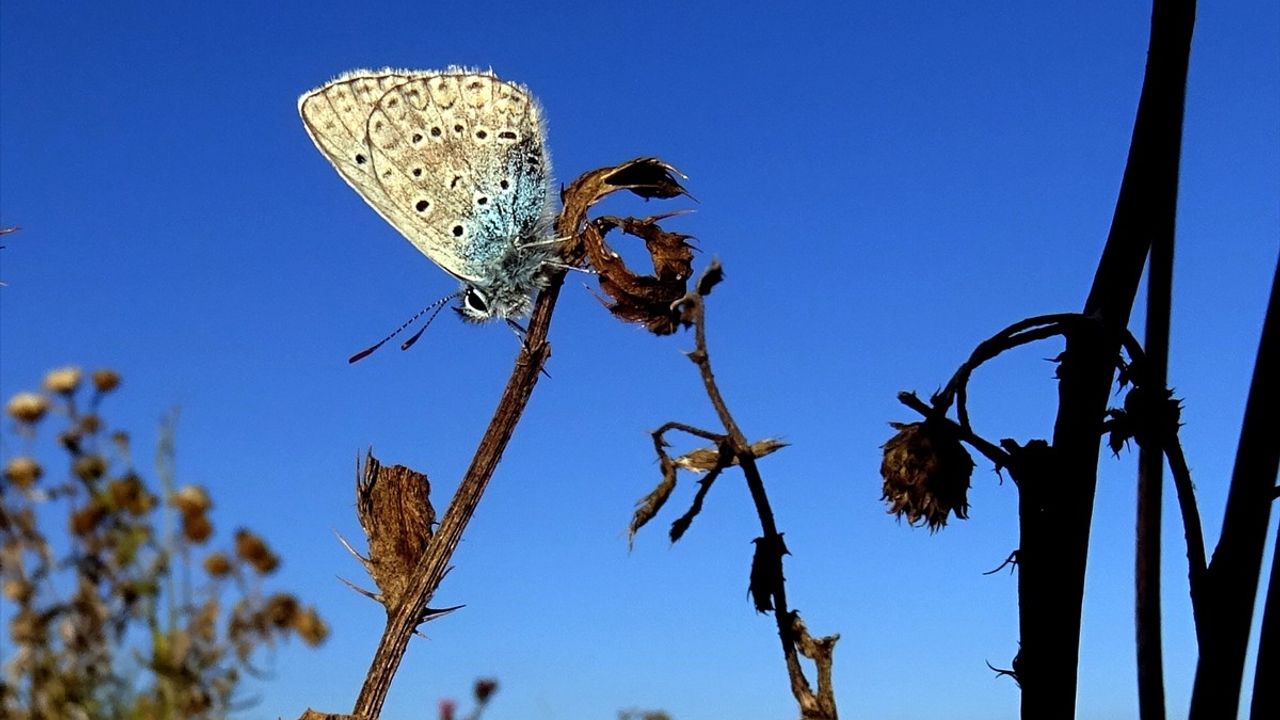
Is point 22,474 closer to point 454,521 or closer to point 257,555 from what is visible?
point 257,555

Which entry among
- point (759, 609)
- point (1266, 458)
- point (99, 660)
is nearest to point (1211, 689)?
point (1266, 458)

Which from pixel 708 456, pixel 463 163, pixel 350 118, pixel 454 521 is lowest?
pixel 708 456

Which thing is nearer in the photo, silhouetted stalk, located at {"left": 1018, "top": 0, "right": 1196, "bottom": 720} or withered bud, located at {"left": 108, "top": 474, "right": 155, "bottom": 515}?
withered bud, located at {"left": 108, "top": 474, "right": 155, "bottom": 515}

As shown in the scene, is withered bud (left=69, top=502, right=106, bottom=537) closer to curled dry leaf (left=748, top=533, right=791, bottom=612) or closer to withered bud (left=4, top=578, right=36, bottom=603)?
withered bud (left=4, top=578, right=36, bottom=603)

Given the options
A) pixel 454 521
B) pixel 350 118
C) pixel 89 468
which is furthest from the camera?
pixel 350 118

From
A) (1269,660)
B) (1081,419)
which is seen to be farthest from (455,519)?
(1269,660)

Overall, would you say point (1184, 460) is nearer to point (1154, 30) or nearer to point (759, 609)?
point (1154, 30)

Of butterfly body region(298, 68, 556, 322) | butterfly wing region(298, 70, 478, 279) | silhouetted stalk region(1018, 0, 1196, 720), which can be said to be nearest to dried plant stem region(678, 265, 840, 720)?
silhouetted stalk region(1018, 0, 1196, 720)
